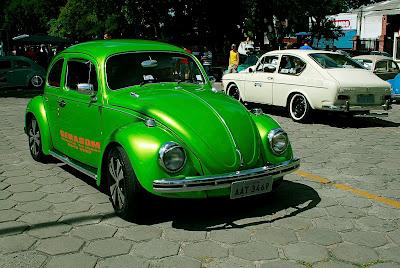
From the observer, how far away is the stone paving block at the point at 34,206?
492 centimetres

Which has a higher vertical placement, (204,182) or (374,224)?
(204,182)

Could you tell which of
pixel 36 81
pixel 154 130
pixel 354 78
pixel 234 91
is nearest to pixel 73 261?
pixel 154 130

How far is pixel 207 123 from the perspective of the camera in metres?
4.53

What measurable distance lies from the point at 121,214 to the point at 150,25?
29681 mm

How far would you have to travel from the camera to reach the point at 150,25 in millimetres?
32906

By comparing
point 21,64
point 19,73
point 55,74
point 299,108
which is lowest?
point 299,108

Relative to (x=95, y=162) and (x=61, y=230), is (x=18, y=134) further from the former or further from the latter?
(x=61, y=230)

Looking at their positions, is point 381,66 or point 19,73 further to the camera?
point 19,73

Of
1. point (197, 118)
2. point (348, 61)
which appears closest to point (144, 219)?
point (197, 118)

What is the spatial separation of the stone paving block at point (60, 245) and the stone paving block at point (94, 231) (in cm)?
11

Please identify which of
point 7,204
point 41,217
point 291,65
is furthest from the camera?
point 291,65

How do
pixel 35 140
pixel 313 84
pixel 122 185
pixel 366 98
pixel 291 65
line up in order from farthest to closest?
pixel 291 65 → pixel 313 84 → pixel 366 98 → pixel 35 140 → pixel 122 185

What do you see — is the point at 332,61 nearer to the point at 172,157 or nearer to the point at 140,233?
the point at 172,157

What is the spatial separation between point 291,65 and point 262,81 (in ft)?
2.82
